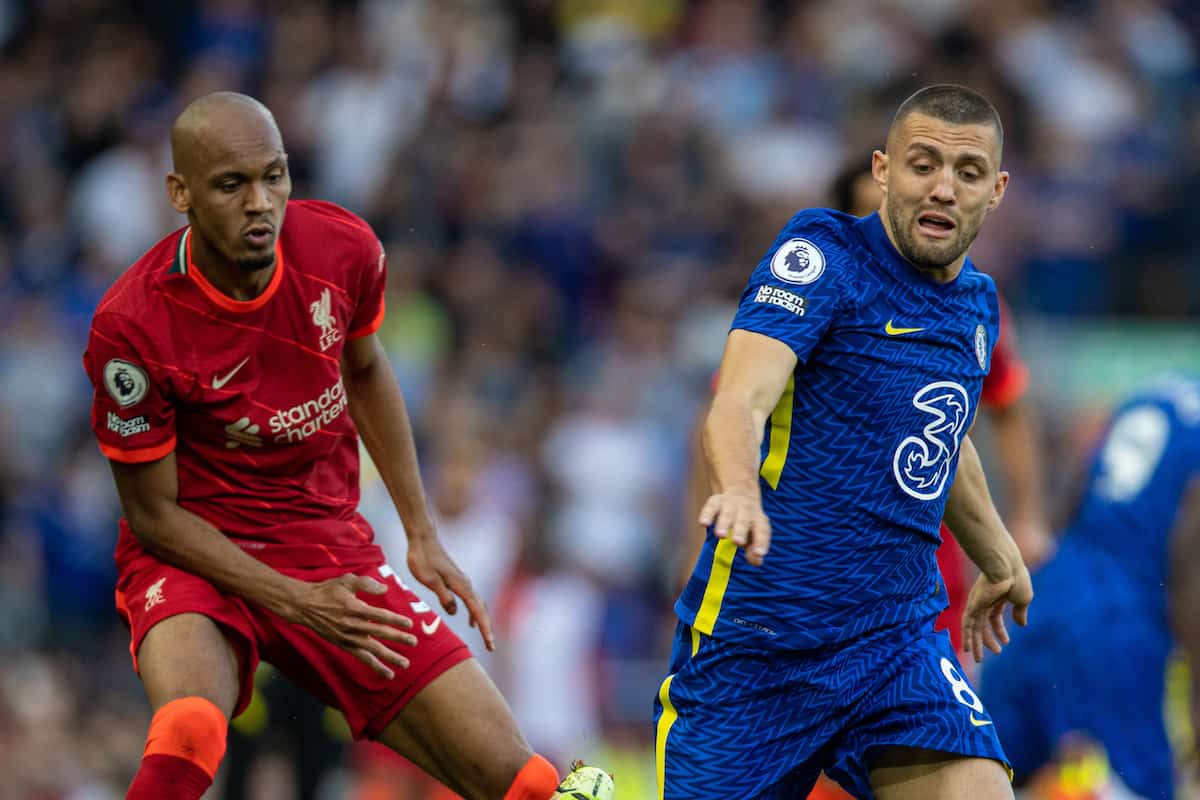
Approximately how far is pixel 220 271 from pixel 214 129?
431 mm

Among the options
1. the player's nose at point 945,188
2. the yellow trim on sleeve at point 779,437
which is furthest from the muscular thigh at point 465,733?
the player's nose at point 945,188

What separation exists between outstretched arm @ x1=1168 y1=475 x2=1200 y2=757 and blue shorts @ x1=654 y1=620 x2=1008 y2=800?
2491mm

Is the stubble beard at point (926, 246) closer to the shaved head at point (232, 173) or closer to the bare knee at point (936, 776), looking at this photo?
the bare knee at point (936, 776)

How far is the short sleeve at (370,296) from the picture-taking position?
5949 millimetres

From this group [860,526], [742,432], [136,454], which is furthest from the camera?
[136,454]

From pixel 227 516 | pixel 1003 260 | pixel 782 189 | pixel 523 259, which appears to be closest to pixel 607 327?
pixel 523 259

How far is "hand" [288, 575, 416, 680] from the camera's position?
5.40 metres

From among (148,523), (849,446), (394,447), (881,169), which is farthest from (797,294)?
(148,523)

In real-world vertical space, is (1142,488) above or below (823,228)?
below

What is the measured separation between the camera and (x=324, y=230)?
5.88 m

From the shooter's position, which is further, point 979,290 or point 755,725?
point 979,290

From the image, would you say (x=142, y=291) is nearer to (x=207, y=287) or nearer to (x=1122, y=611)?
(x=207, y=287)

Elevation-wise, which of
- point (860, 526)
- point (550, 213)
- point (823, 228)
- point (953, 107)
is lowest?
point (550, 213)

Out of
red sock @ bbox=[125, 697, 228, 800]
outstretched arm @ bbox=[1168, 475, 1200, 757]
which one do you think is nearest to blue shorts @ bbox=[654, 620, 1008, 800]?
red sock @ bbox=[125, 697, 228, 800]
